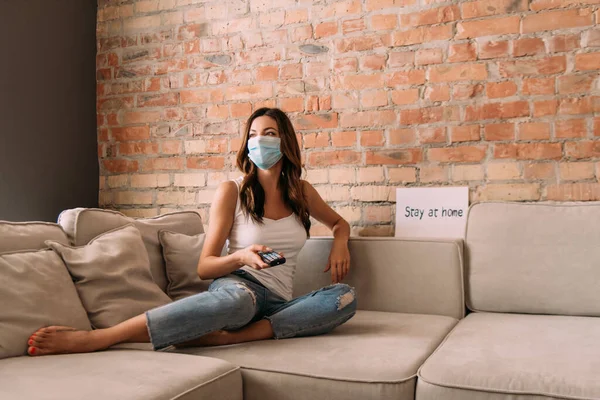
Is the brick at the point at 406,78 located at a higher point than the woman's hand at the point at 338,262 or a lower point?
higher

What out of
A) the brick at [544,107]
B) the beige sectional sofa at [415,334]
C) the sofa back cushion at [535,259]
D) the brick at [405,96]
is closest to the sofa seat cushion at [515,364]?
the beige sectional sofa at [415,334]

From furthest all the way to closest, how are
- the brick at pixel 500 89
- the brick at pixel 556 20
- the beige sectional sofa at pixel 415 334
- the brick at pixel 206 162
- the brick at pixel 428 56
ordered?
the brick at pixel 206 162
the brick at pixel 428 56
the brick at pixel 500 89
the brick at pixel 556 20
the beige sectional sofa at pixel 415 334

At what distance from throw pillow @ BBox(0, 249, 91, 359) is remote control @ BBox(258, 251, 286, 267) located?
1.82 feet

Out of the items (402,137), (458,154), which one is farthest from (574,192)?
(402,137)

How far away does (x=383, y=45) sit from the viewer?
2.64 meters

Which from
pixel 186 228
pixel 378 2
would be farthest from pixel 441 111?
pixel 186 228

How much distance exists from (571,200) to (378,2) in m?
1.14

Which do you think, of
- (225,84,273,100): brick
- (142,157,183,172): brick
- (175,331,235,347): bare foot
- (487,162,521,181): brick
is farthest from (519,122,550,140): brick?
(142,157,183,172): brick

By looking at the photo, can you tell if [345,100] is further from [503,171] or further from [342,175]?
[503,171]

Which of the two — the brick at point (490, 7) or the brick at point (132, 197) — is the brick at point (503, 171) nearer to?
the brick at point (490, 7)

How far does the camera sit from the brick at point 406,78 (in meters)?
2.58

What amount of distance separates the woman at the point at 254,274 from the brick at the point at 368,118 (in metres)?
0.44

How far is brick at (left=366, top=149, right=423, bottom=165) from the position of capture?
2.59m

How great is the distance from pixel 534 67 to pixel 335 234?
1.02 metres
